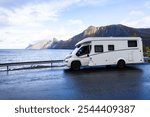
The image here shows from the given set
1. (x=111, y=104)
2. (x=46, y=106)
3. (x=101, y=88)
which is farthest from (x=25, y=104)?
(x=101, y=88)

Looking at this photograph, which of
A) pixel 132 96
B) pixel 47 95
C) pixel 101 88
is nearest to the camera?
pixel 132 96

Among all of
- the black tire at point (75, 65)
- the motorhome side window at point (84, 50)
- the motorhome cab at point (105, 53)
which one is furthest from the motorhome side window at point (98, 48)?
the black tire at point (75, 65)

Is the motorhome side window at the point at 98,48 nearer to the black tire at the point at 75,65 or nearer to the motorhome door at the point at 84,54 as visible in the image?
the motorhome door at the point at 84,54

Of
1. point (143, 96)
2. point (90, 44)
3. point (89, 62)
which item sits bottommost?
point (143, 96)

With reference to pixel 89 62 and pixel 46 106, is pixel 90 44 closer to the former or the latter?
pixel 89 62

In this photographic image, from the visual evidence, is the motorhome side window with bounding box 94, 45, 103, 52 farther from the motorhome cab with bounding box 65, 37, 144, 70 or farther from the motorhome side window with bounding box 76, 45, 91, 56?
the motorhome side window with bounding box 76, 45, 91, 56

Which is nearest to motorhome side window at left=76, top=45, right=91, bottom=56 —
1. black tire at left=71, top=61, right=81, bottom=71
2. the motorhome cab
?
the motorhome cab

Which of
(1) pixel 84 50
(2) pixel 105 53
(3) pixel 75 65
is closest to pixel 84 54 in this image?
(1) pixel 84 50

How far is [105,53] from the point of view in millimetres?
21328

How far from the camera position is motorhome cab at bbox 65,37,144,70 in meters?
21.1

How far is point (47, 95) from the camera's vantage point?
A: 1089 centimetres

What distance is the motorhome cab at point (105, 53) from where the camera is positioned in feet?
69.3

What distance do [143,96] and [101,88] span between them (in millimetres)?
2505

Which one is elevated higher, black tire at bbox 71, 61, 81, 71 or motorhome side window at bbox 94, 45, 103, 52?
motorhome side window at bbox 94, 45, 103, 52
